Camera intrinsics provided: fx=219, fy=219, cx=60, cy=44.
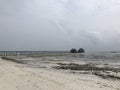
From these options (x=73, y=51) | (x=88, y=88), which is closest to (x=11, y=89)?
(x=88, y=88)

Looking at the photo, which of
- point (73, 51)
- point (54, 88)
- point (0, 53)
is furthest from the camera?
point (73, 51)

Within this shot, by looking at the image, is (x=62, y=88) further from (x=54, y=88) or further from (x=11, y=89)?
(x=11, y=89)

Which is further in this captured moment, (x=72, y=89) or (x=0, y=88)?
(x=72, y=89)

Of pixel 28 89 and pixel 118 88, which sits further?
pixel 118 88

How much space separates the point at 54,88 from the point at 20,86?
215cm

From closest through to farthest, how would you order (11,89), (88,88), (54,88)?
(11,89) → (54,88) → (88,88)

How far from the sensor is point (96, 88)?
14828 millimetres

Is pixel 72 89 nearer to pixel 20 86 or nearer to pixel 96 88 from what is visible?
pixel 96 88

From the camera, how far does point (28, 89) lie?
1298 cm

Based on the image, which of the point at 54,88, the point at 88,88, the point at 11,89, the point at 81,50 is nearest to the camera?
the point at 11,89

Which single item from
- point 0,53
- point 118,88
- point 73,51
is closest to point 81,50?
point 73,51

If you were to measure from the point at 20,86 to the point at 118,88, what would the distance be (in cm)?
675

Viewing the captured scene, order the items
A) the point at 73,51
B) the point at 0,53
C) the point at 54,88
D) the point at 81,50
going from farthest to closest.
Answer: the point at 81,50, the point at 73,51, the point at 0,53, the point at 54,88

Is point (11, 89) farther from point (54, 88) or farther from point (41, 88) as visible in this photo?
point (54, 88)
